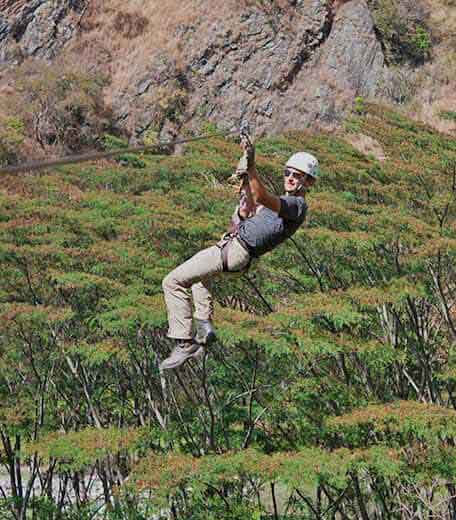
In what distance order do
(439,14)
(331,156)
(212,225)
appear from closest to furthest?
1. (212,225)
2. (331,156)
3. (439,14)

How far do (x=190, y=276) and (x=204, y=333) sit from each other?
45 cm

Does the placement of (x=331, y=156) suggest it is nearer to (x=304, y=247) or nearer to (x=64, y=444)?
(x=304, y=247)

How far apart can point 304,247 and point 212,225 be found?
1781mm

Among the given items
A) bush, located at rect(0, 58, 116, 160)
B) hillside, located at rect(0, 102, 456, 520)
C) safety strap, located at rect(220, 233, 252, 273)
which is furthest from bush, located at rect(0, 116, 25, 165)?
safety strap, located at rect(220, 233, 252, 273)

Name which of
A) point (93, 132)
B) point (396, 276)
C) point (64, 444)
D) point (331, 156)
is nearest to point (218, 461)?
point (64, 444)

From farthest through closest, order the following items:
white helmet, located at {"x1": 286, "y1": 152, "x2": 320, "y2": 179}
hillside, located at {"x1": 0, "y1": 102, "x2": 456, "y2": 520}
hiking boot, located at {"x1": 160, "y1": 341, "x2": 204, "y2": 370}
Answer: hillside, located at {"x1": 0, "y1": 102, "x2": 456, "y2": 520} → hiking boot, located at {"x1": 160, "y1": 341, "x2": 204, "y2": 370} → white helmet, located at {"x1": 286, "y1": 152, "x2": 320, "y2": 179}

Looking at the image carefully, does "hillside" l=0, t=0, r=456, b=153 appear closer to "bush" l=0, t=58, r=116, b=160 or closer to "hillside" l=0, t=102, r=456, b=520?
"bush" l=0, t=58, r=116, b=160

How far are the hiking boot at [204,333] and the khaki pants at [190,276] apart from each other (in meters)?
0.05

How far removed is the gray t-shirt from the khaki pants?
83 millimetres

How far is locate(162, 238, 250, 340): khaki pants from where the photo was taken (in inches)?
212

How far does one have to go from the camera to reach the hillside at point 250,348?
11297 millimetres

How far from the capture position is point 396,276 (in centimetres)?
1406

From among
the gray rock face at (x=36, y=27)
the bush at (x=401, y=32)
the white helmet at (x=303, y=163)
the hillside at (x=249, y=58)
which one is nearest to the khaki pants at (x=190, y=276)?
the white helmet at (x=303, y=163)

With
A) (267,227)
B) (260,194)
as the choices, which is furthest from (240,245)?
(260,194)
